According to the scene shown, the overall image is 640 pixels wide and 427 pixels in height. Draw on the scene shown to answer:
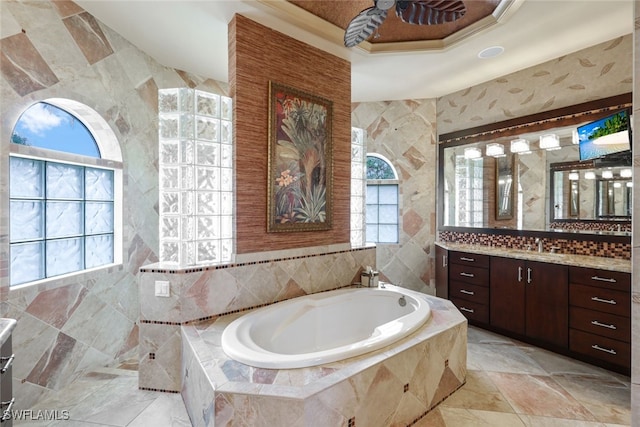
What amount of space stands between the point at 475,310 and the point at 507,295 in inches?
16.5

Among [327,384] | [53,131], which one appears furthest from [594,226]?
[53,131]

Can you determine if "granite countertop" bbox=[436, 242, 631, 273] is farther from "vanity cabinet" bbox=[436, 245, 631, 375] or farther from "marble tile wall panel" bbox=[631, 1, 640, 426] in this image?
"marble tile wall panel" bbox=[631, 1, 640, 426]

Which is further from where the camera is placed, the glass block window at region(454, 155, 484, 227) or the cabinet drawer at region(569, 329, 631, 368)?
the glass block window at region(454, 155, 484, 227)

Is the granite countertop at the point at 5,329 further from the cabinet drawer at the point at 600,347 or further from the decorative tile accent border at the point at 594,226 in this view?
the decorative tile accent border at the point at 594,226

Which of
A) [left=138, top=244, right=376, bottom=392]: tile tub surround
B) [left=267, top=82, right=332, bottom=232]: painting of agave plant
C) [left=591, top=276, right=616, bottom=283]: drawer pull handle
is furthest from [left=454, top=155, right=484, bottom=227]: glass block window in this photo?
[left=138, top=244, right=376, bottom=392]: tile tub surround

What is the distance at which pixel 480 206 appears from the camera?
3.86m

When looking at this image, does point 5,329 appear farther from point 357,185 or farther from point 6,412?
point 357,185

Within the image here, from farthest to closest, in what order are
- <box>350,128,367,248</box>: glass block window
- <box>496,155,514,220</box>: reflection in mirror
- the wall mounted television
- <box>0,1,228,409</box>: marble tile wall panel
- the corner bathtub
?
<box>496,155,514,220</box>: reflection in mirror, <box>350,128,367,248</box>: glass block window, the wall mounted television, <box>0,1,228,409</box>: marble tile wall panel, the corner bathtub

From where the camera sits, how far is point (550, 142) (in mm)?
3225

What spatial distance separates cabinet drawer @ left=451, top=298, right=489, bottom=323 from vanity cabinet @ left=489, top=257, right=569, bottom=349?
0.06m

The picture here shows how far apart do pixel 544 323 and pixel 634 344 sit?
2305 mm

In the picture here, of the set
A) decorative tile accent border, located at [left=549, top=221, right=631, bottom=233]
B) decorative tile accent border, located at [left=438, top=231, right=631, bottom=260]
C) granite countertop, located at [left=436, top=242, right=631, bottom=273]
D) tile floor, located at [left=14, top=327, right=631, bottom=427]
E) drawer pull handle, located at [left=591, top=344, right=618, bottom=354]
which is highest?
decorative tile accent border, located at [left=549, top=221, right=631, bottom=233]

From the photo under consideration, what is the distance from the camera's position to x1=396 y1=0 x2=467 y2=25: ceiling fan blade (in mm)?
1803

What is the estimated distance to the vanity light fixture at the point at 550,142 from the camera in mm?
3178
